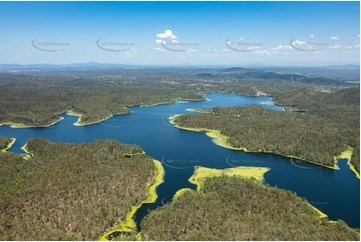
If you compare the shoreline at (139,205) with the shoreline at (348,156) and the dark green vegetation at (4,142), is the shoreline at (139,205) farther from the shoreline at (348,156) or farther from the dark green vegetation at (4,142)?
the dark green vegetation at (4,142)

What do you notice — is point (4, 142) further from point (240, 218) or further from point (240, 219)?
point (240, 219)

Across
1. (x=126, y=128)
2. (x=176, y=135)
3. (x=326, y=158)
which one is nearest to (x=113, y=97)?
(x=126, y=128)

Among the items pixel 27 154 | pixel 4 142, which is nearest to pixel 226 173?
pixel 27 154

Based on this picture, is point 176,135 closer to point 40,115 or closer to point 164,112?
point 164,112

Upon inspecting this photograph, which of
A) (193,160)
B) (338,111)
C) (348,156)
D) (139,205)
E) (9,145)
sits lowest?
(9,145)

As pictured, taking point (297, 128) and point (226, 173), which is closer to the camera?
point (226, 173)

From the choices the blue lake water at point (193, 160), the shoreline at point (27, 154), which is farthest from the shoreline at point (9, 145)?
the shoreline at point (27, 154)
